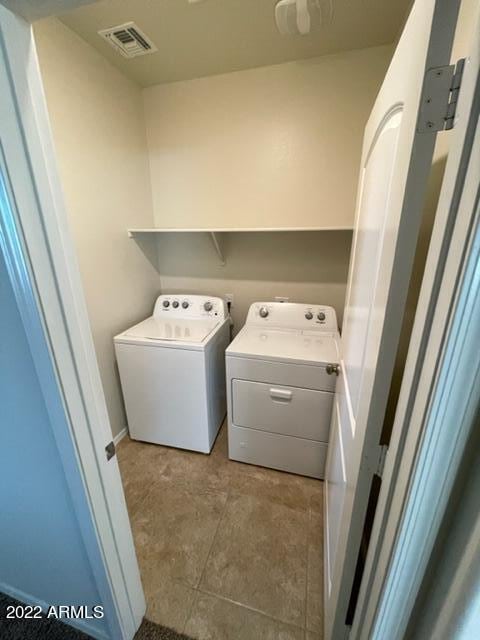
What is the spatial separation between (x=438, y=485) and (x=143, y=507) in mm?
1666

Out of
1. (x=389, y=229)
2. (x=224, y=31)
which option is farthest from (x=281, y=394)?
(x=224, y=31)

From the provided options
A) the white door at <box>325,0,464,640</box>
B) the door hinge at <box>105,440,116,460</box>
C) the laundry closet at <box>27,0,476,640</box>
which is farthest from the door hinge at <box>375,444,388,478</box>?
the door hinge at <box>105,440,116,460</box>

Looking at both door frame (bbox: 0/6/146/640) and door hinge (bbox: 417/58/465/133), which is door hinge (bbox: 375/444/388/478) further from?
door frame (bbox: 0/6/146/640)

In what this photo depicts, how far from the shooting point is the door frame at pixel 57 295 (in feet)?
1.85

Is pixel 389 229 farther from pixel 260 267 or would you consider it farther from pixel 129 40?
pixel 129 40

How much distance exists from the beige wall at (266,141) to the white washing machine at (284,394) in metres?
0.89

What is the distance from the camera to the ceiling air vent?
4.70 ft

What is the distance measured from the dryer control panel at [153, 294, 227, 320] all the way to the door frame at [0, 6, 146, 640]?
1359mm

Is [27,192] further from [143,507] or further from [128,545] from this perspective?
[143,507]

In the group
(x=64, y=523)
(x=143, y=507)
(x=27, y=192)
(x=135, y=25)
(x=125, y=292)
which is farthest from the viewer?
(x=125, y=292)

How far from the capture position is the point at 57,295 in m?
0.66

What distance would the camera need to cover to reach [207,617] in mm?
1122

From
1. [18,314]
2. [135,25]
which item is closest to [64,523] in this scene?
[18,314]

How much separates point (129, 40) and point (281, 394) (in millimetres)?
2208
